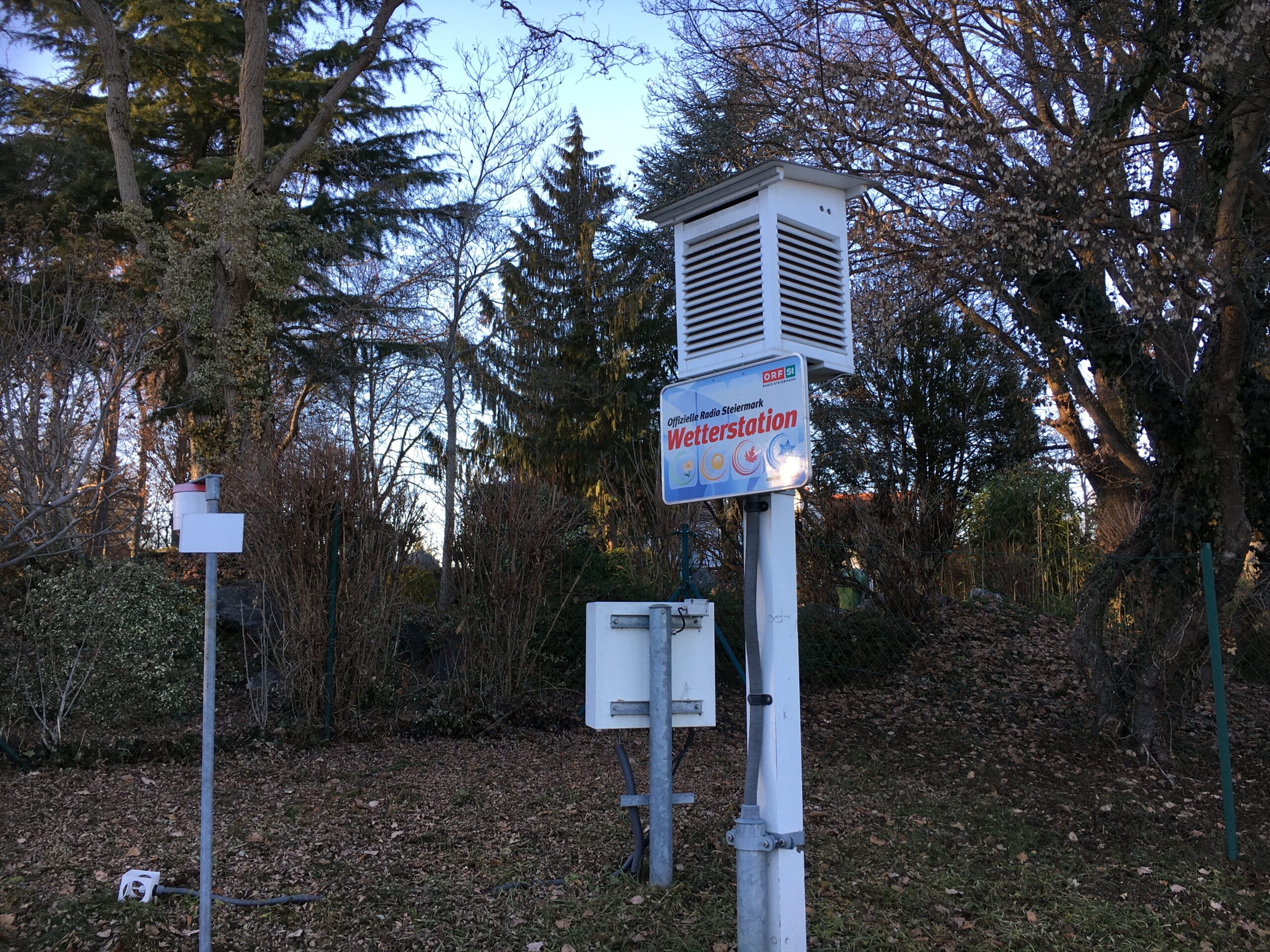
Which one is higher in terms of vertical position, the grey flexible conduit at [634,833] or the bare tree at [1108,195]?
the bare tree at [1108,195]

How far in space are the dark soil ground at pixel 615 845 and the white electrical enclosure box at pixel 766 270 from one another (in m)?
2.34

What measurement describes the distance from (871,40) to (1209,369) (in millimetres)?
4196

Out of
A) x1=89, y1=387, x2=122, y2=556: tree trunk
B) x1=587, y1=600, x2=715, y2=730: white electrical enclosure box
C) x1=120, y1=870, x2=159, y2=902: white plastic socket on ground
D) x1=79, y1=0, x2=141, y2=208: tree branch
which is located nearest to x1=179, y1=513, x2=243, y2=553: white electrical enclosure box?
x1=587, y1=600, x2=715, y2=730: white electrical enclosure box

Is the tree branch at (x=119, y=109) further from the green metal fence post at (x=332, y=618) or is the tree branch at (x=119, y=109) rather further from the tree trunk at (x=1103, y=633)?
the tree trunk at (x=1103, y=633)

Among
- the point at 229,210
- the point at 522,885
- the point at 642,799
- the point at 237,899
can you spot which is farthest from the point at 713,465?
the point at 229,210

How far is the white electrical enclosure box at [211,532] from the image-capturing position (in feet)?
11.4

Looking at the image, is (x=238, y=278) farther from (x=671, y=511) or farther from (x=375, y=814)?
(x=375, y=814)

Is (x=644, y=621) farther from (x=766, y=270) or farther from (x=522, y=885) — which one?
(x=766, y=270)

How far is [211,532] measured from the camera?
3.51m

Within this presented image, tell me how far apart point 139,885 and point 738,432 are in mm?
3109

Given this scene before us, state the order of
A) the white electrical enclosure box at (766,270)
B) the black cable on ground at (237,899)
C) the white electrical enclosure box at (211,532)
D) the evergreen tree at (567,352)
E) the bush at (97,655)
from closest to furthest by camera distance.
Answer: the white electrical enclosure box at (211,532)
the white electrical enclosure box at (766,270)
the black cable on ground at (237,899)
the bush at (97,655)
the evergreen tree at (567,352)

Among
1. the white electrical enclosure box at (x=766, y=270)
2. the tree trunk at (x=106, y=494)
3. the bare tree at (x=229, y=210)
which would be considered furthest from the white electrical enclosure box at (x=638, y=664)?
the bare tree at (x=229, y=210)

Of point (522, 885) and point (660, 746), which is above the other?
point (660, 746)

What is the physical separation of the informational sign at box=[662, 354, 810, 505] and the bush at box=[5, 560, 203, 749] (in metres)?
5.37
